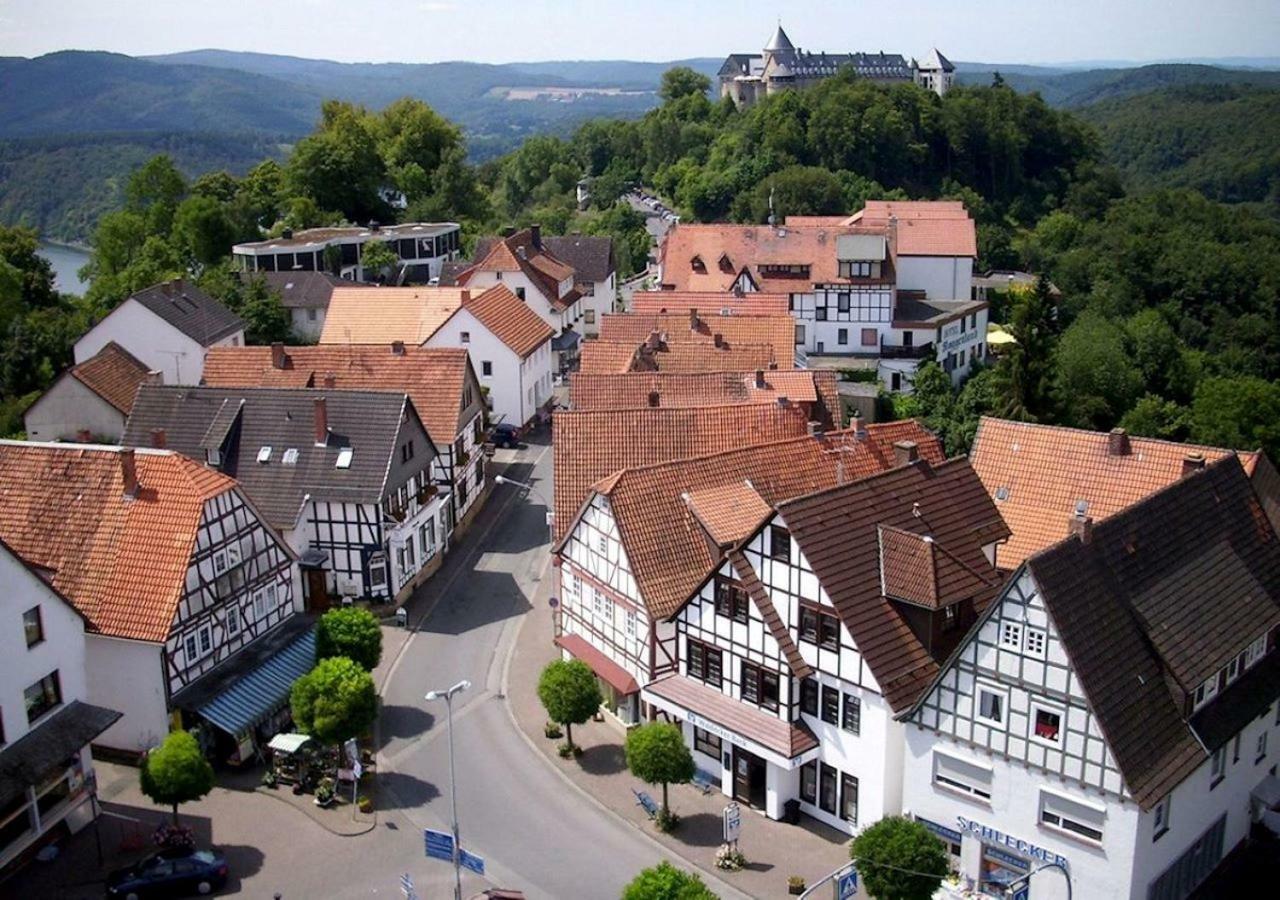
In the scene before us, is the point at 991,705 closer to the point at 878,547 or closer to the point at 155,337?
the point at 878,547

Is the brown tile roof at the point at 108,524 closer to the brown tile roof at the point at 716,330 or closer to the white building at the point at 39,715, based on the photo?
the white building at the point at 39,715

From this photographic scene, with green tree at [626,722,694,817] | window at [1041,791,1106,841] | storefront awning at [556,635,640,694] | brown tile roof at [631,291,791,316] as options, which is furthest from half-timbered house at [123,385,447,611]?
window at [1041,791,1106,841]

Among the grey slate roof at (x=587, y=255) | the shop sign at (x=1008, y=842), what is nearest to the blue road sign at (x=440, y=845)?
the shop sign at (x=1008, y=842)

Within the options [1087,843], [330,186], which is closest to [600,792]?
[1087,843]

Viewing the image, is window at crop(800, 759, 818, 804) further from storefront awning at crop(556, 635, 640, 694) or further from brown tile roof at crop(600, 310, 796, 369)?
brown tile roof at crop(600, 310, 796, 369)

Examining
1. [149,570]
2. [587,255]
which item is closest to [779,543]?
[149,570]
